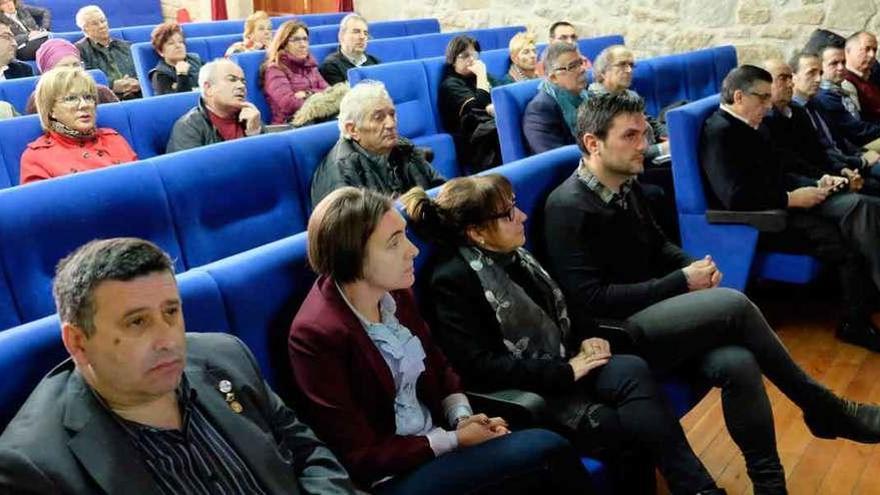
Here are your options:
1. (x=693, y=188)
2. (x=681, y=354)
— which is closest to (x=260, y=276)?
(x=681, y=354)

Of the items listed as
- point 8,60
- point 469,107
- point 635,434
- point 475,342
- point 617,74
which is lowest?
point 635,434

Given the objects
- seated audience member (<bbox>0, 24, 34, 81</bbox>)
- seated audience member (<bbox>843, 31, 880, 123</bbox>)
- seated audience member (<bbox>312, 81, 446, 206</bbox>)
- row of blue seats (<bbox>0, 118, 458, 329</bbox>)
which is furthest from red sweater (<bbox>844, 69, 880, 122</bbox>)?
seated audience member (<bbox>0, 24, 34, 81</bbox>)

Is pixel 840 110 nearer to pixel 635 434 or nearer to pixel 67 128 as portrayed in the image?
pixel 635 434

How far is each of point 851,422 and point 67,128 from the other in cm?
240

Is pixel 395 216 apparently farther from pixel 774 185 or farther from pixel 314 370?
pixel 774 185

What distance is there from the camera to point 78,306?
1097 mm

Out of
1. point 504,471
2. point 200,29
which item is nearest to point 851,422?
point 504,471

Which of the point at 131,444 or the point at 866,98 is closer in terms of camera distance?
the point at 131,444

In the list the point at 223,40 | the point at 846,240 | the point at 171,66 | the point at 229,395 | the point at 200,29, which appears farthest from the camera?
the point at 200,29

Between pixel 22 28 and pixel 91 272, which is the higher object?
pixel 22 28

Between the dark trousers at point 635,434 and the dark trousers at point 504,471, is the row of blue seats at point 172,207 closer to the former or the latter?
the dark trousers at point 504,471

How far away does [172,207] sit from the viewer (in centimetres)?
210

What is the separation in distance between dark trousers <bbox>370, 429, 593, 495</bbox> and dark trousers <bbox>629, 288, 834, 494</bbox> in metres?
0.57

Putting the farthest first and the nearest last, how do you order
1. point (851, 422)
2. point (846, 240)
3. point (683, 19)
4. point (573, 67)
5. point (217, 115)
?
point (683, 19), point (573, 67), point (217, 115), point (846, 240), point (851, 422)
